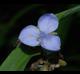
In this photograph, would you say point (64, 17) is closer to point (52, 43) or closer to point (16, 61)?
point (52, 43)

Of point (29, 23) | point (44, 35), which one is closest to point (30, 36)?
point (44, 35)


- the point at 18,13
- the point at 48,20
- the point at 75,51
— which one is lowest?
the point at 75,51

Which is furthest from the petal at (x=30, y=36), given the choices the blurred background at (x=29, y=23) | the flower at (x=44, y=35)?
the blurred background at (x=29, y=23)

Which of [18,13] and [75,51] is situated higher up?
[18,13]

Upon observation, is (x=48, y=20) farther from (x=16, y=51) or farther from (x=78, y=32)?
(x=78, y=32)

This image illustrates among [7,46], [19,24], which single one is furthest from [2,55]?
[19,24]

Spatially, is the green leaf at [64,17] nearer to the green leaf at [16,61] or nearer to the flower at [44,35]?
→ the flower at [44,35]

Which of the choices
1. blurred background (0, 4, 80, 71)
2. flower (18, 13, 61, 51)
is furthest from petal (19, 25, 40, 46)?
blurred background (0, 4, 80, 71)

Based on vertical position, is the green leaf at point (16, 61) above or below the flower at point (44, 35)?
below
